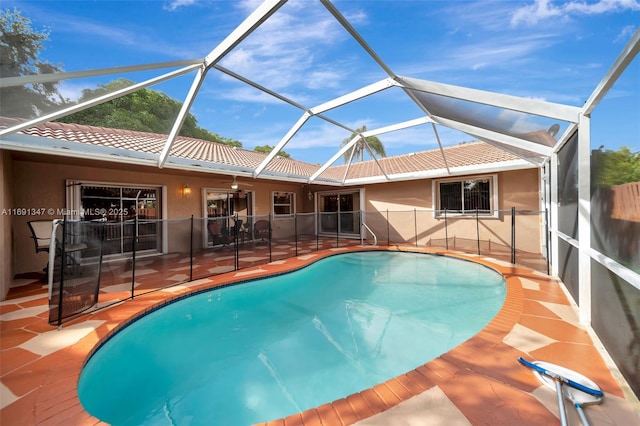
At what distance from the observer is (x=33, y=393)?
230 cm

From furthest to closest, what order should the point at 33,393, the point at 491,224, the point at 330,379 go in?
the point at 491,224, the point at 330,379, the point at 33,393

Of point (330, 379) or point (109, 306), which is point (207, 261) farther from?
point (330, 379)

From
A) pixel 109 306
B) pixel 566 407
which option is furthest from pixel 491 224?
pixel 109 306

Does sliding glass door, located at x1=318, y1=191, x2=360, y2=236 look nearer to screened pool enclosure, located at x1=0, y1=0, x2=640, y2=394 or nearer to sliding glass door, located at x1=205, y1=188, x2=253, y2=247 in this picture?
sliding glass door, located at x1=205, y1=188, x2=253, y2=247

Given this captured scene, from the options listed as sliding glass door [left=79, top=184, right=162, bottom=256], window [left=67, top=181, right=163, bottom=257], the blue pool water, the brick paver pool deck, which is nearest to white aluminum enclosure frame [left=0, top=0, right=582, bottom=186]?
window [left=67, top=181, right=163, bottom=257]

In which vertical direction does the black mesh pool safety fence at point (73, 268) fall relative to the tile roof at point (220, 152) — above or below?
below

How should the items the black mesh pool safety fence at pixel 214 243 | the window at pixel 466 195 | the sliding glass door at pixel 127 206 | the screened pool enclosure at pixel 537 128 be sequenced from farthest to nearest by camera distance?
1. the window at pixel 466 195
2. the sliding glass door at pixel 127 206
3. the black mesh pool safety fence at pixel 214 243
4. the screened pool enclosure at pixel 537 128

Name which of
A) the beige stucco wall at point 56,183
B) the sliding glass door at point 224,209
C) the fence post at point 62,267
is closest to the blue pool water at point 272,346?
the fence post at point 62,267

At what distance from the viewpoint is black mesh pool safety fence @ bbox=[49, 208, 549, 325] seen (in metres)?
3.98

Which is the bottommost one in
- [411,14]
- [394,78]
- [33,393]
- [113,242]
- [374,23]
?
[33,393]

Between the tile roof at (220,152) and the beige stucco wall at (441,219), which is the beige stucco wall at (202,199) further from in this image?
the tile roof at (220,152)

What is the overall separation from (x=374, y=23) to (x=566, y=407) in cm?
539

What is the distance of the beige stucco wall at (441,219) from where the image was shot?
8750 millimetres

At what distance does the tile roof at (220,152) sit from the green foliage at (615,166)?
21.3ft
